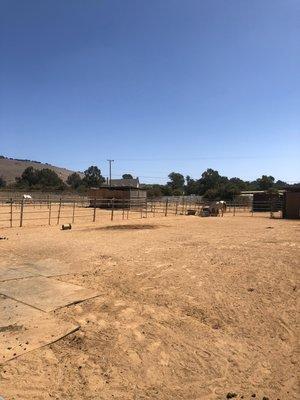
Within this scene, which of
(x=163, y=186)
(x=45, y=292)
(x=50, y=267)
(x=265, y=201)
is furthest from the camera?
(x=163, y=186)

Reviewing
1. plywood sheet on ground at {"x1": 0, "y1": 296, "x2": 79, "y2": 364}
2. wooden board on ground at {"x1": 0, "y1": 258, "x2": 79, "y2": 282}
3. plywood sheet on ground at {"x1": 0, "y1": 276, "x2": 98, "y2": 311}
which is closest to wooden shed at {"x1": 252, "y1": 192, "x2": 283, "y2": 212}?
wooden board on ground at {"x1": 0, "y1": 258, "x2": 79, "y2": 282}

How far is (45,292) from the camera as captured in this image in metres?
7.22

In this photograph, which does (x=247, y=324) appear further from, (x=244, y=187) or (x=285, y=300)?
(x=244, y=187)

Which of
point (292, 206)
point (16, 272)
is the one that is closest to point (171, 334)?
point (16, 272)

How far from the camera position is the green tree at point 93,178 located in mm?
106113

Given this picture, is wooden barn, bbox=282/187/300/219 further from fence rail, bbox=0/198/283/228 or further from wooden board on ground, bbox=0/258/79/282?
wooden board on ground, bbox=0/258/79/282

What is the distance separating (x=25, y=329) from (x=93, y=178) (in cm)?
10723

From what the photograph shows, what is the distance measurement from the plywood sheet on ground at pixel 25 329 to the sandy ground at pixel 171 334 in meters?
0.16

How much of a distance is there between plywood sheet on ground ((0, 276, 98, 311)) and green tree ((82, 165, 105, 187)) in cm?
9310

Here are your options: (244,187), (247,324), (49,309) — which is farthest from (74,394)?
(244,187)

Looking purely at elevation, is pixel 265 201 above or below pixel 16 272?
above

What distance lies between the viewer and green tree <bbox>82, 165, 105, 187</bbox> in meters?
106

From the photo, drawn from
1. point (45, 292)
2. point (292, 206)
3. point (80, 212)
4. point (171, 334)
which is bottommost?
point (171, 334)

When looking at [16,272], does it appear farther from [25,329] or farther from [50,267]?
[25,329]
